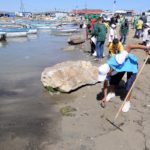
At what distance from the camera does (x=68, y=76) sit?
33.4 ft

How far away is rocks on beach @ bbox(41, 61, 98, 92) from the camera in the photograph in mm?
10022

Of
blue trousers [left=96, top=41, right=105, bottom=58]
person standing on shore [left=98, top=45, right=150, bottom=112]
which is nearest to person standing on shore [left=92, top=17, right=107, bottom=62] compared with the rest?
blue trousers [left=96, top=41, right=105, bottom=58]

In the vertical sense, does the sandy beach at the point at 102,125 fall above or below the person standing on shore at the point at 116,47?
below

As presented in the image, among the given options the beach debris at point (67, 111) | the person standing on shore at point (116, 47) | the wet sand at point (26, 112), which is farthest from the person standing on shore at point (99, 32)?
the beach debris at point (67, 111)

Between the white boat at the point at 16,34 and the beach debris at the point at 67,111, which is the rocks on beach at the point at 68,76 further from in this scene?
the white boat at the point at 16,34

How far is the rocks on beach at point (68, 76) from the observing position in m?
10.0

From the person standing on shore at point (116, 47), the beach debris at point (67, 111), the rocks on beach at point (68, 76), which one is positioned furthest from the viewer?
the rocks on beach at point (68, 76)

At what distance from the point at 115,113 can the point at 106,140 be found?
1.42 metres

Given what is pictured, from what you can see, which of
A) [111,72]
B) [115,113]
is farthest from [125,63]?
[115,113]

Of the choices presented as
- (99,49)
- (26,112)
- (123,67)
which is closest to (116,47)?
(123,67)

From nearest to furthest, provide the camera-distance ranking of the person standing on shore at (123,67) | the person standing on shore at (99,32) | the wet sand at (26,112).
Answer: the wet sand at (26,112) → the person standing on shore at (123,67) → the person standing on shore at (99,32)

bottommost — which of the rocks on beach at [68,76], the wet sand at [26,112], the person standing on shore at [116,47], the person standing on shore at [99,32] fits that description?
the wet sand at [26,112]

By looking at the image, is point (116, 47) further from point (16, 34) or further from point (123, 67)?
point (16, 34)

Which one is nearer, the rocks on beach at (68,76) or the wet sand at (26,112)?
the wet sand at (26,112)
